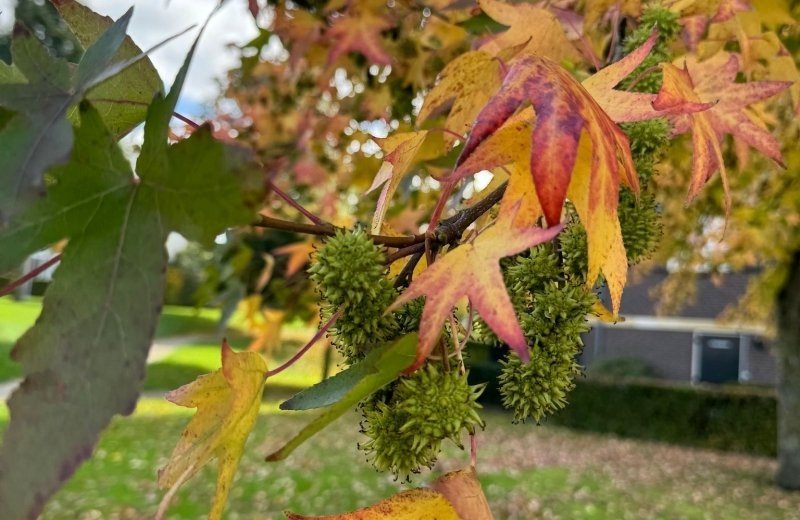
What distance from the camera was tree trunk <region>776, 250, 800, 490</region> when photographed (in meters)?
6.19

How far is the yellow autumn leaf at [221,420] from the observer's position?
0.62 m

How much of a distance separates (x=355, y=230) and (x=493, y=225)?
16cm

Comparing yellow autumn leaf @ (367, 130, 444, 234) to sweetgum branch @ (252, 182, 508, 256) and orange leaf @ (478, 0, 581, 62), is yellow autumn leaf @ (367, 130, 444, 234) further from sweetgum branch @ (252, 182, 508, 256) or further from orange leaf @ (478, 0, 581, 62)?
orange leaf @ (478, 0, 581, 62)

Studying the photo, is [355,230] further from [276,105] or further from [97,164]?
[276,105]

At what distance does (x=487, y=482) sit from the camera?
18.7 feet

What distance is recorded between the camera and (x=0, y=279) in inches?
26.8

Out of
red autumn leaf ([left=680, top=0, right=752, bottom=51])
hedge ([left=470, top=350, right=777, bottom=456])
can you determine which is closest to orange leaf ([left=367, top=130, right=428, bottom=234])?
red autumn leaf ([left=680, top=0, right=752, bottom=51])

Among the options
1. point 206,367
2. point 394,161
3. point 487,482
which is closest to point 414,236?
point 394,161

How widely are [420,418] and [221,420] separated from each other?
183mm

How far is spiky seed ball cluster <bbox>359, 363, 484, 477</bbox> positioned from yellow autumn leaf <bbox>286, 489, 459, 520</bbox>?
37mm

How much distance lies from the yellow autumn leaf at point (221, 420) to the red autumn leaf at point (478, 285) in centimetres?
17

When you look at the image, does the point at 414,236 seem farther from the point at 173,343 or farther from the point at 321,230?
the point at 173,343

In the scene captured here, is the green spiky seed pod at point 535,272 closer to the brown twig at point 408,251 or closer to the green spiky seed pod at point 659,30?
the brown twig at point 408,251

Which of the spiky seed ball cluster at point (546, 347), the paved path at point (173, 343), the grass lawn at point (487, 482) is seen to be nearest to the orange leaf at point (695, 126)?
the spiky seed ball cluster at point (546, 347)
